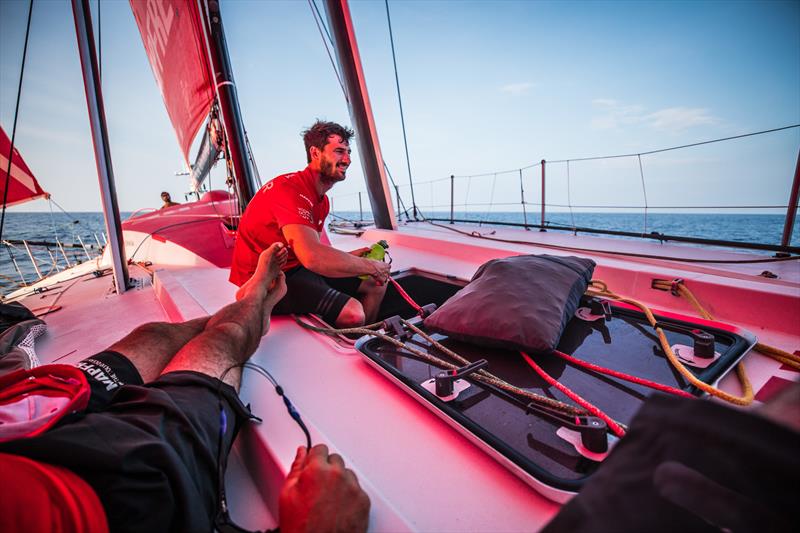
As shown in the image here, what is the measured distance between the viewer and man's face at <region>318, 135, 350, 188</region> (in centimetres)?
163

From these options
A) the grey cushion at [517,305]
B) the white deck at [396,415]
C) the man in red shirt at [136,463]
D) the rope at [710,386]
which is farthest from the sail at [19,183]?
the rope at [710,386]

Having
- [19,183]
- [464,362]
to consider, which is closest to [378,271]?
[464,362]

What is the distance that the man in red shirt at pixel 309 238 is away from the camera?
137 cm

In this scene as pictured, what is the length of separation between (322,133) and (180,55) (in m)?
3.28

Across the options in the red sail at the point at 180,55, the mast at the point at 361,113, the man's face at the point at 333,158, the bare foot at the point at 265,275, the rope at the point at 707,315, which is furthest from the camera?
the red sail at the point at 180,55

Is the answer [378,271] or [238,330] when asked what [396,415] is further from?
[378,271]

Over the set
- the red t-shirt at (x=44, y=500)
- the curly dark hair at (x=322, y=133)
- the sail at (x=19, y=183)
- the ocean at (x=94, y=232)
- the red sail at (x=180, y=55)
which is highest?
the red sail at (x=180, y=55)

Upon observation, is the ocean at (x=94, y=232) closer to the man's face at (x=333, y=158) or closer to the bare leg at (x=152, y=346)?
the man's face at (x=333, y=158)

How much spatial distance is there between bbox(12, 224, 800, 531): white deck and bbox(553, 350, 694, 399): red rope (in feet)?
0.58

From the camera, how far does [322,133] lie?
1655 millimetres

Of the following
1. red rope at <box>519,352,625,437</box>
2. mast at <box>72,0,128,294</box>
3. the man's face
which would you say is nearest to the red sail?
mast at <box>72,0,128,294</box>

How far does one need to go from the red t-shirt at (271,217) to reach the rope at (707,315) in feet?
4.64

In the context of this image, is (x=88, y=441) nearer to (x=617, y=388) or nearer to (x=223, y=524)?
(x=223, y=524)

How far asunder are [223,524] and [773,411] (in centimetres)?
65
